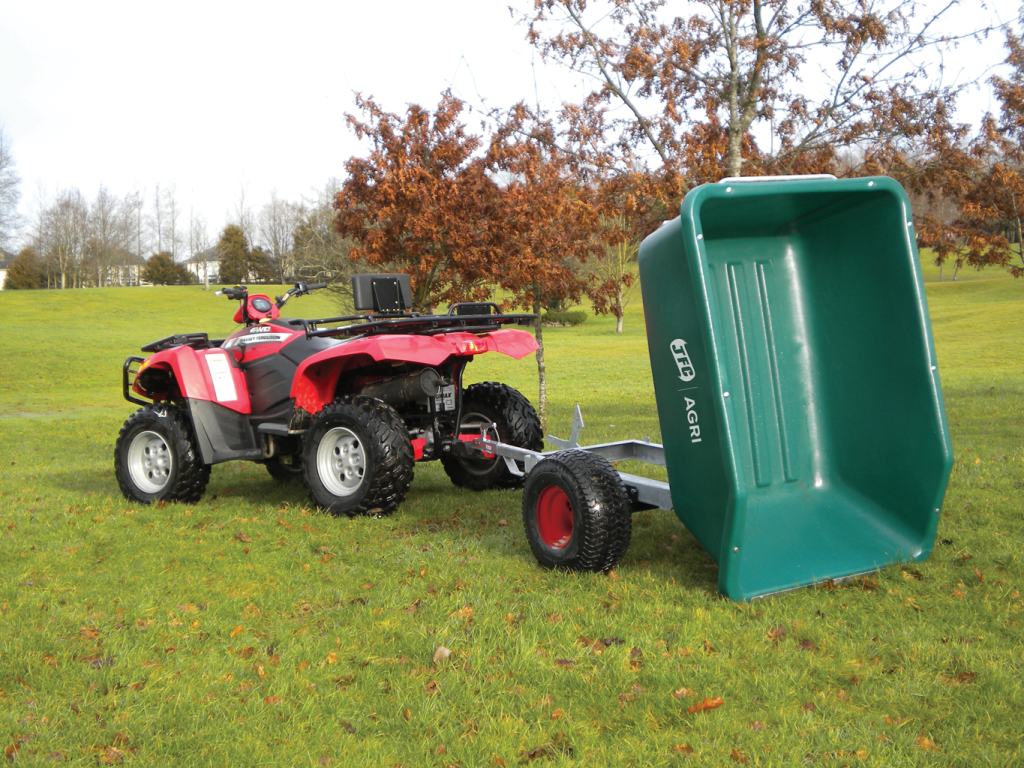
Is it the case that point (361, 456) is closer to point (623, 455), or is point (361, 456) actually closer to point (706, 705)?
point (623, 455)

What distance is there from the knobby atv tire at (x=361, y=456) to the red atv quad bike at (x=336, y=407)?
0.4 inches

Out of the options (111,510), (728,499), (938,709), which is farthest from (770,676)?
(111,510)

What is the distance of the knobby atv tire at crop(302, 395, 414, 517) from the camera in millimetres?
6004

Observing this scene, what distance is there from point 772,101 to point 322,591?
807cm

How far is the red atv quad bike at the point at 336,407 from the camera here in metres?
6.13

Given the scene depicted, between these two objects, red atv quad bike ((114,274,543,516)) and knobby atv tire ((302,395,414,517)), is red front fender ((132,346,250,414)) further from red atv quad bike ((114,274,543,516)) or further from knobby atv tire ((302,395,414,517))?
knobby atv tire ((302,395,414,517))

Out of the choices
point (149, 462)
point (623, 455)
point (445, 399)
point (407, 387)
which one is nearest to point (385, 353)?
point (407, 387)

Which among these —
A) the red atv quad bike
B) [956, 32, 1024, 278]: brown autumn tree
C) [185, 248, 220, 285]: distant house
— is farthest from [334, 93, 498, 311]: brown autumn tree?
[185, 248, 220, 285]: distant house

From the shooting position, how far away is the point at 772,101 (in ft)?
32.6

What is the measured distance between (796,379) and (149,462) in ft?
17.6

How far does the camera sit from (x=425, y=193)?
9953 millimetres

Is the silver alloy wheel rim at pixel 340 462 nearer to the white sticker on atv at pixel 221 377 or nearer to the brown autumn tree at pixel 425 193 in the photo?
the white sticker on atv at pixel 221 377

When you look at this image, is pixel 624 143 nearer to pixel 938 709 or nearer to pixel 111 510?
pixel 111 510

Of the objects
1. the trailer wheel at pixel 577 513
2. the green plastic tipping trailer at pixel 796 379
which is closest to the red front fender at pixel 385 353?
the trailer wheel at pixel 577 513
